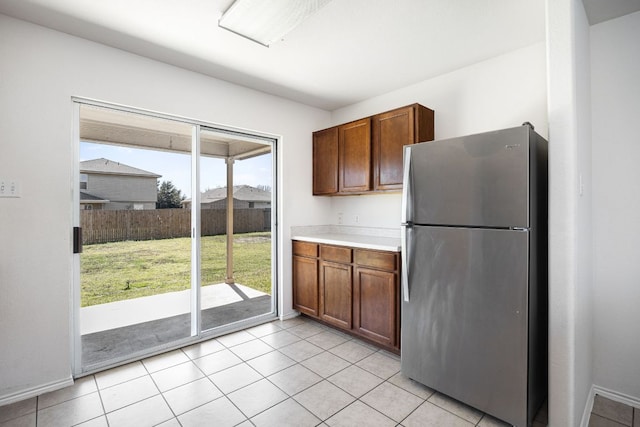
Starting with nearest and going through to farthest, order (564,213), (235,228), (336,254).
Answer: (564,213)
(336,254)
(235,228)

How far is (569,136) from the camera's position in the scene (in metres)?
1.62

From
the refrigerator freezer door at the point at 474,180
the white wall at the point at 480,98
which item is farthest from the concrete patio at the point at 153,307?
the refrigerator freezer door at the point at 474,180

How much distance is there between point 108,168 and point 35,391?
166 cm

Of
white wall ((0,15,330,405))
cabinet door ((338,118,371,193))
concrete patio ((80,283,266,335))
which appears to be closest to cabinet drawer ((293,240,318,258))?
cabinet door ((338,118,371,193))

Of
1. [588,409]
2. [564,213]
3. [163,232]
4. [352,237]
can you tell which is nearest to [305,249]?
[352,237]

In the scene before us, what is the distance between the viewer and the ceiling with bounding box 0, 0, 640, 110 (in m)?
1.94

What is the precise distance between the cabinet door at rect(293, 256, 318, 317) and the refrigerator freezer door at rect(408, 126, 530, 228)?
155 centimetres

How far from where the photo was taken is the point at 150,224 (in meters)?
2.77

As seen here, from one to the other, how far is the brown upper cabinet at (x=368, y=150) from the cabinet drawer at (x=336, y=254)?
66 cm

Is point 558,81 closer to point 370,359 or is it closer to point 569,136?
point 569,136

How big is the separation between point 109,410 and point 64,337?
0.68m

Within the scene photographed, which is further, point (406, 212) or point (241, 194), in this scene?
point (241, 194)

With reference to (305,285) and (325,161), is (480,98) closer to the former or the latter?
(325,161)

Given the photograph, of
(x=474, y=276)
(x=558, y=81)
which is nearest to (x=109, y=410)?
(x=474, y=276)
